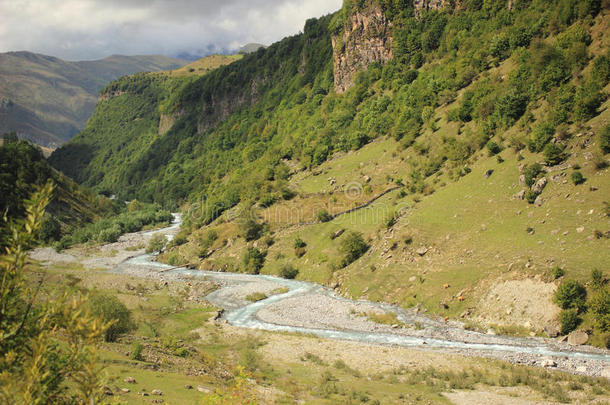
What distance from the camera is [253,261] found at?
74.1 metres

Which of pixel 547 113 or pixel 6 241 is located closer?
pixel 6 241

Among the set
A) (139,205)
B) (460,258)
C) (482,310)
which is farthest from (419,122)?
(139,205)

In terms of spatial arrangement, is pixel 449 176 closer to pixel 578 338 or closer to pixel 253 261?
pixel 578 338

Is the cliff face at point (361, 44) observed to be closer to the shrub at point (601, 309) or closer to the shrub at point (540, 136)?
the shrub at point (540, 136)

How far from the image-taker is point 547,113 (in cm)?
5325

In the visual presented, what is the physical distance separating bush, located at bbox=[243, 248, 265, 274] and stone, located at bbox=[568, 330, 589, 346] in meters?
51.9

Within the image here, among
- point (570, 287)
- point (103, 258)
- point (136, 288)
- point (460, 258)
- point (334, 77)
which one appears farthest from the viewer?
point (334, 77)

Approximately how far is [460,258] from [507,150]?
776 inches

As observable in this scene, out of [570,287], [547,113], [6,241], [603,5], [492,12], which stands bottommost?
[570,287]

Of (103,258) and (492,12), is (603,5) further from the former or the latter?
(103,258)

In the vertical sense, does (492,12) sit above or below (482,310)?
above

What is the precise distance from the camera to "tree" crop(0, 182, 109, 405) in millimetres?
6211

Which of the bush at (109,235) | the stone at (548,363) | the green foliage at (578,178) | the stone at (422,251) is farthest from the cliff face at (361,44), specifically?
the stone at (548,363)

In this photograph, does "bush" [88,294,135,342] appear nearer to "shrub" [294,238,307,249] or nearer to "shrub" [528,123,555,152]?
"shrub" [294,238,307,249]
